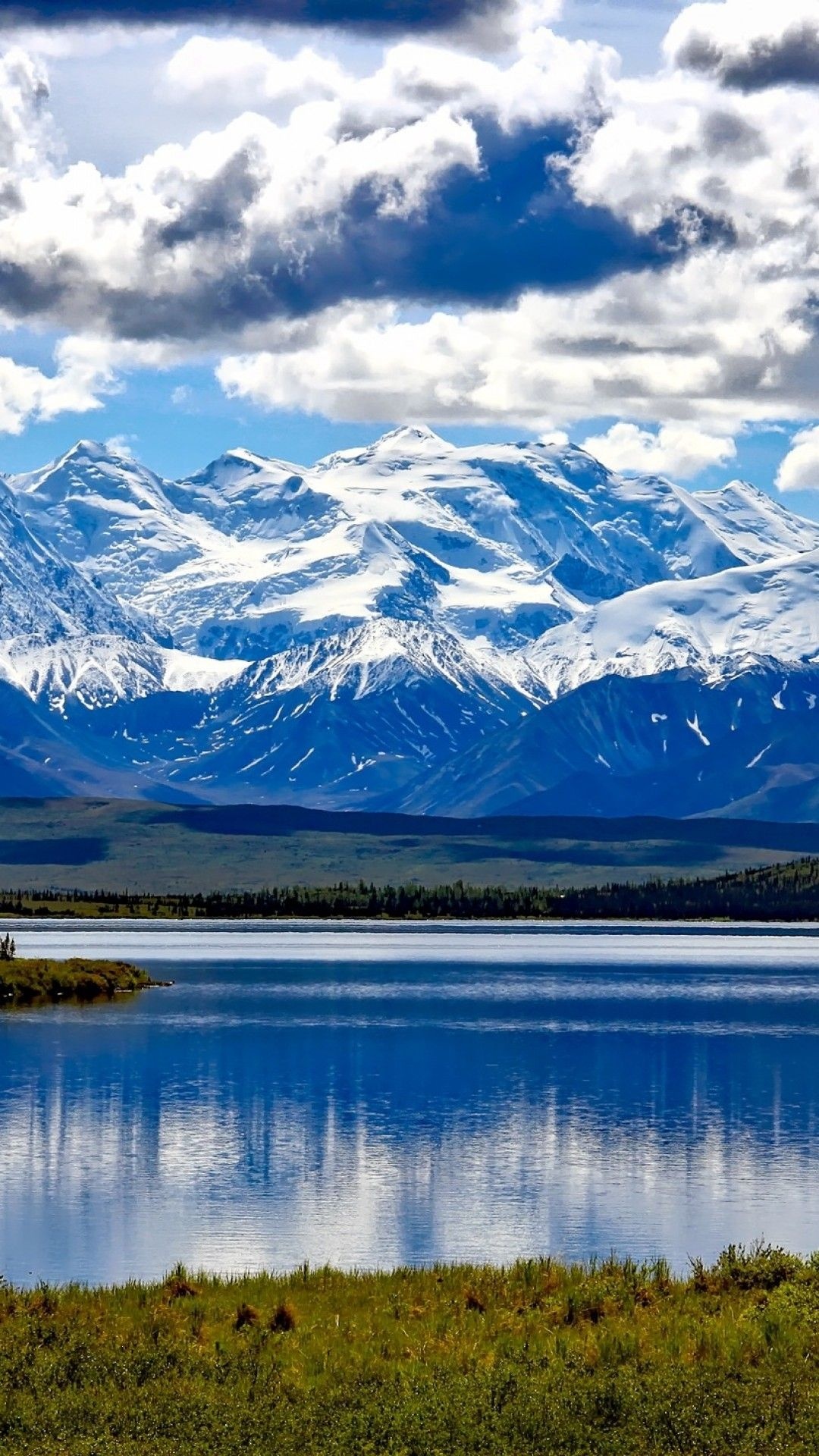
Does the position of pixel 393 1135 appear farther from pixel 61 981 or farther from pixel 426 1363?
pixel 61 981

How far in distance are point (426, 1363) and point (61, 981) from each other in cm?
11394

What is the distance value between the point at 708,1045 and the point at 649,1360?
78629mm

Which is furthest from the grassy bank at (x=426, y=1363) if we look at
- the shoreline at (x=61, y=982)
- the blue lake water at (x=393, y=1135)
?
the shoreline at (x=61, y=982)

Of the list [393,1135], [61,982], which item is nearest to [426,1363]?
[393,1135]

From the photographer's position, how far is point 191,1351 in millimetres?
32938

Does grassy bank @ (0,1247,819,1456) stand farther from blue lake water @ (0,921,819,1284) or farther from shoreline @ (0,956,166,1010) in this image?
shoreline @ (0,956,166,1010)

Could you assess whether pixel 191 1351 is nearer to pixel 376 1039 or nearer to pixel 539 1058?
pixel 539 1058

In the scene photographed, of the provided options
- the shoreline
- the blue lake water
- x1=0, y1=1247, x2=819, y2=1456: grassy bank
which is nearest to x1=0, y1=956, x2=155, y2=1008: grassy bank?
the shoreline

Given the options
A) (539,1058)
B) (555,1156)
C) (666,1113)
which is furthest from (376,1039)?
(555,1156)

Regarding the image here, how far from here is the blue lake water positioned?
50594 mm

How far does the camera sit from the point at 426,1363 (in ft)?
106

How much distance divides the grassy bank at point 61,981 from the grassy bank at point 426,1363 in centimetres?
9823

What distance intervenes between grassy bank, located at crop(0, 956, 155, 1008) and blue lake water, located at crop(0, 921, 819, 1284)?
22.1 ft

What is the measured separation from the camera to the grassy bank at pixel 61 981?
137500mm
